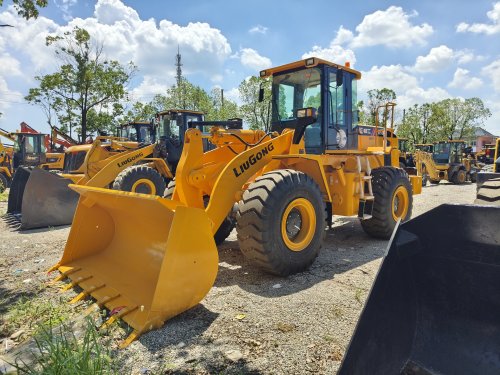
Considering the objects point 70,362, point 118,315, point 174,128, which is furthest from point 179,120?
point 70,362

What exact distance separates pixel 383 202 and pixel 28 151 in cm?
1714

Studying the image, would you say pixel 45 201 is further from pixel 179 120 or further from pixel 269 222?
pixel 269 222

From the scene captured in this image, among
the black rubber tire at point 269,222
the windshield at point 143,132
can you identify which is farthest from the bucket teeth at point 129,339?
the windshield at point 143,132

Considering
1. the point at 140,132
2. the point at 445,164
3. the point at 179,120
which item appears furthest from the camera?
the point at 445,164

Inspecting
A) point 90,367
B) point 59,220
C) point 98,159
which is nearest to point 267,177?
point 90,367

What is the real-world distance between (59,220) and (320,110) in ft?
19.7

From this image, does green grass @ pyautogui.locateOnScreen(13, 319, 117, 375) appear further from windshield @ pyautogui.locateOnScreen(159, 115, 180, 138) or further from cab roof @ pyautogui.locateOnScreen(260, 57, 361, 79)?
windshield @ pyautogui.locateOnScreen(159, 115, 180, 138)

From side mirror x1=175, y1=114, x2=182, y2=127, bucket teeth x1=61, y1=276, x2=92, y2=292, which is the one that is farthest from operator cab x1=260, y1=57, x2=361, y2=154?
side mirror x1=175, y1=114, x2=182, y2=127

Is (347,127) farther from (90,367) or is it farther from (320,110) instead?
(90,367)

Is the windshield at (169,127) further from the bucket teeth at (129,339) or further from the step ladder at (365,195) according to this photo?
the bucket teeth at (129,339)

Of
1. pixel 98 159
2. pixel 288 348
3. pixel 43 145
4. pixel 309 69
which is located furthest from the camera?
pixel 43 145

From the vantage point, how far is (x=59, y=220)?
7.95m

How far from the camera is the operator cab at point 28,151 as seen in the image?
17250 millimetres

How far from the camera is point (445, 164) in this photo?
1956 centimetres
